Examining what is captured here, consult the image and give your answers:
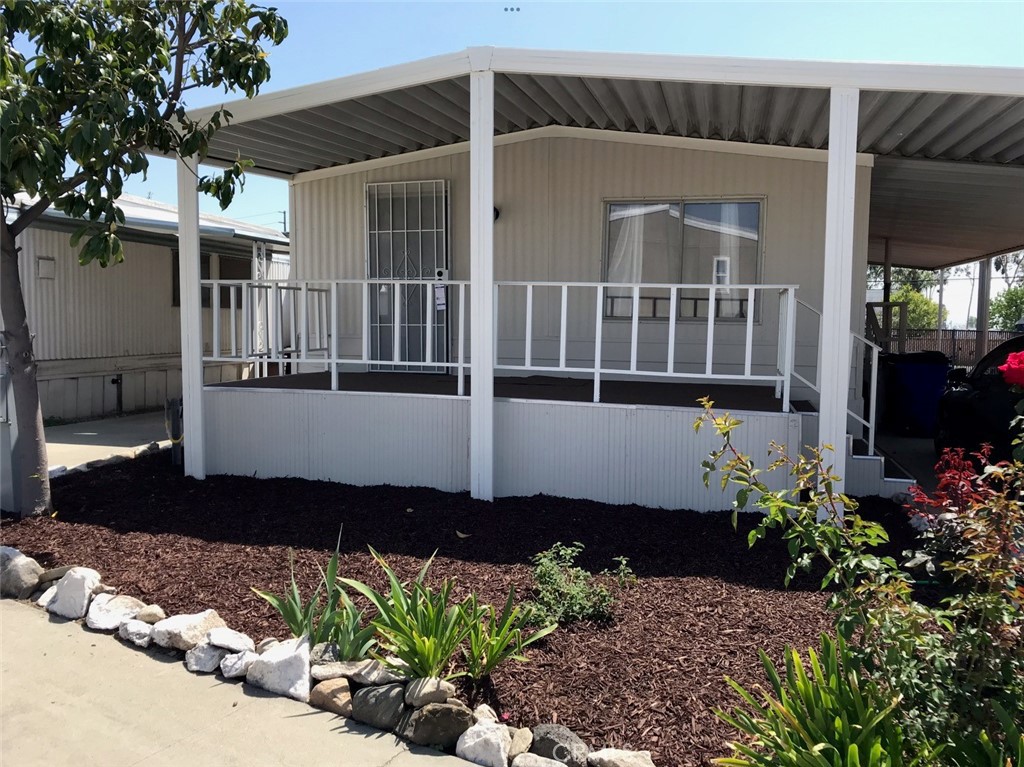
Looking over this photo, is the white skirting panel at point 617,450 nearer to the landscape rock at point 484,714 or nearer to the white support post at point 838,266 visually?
the white support post at point 838,266

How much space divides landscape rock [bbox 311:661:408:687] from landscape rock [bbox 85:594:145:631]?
127 centimetres

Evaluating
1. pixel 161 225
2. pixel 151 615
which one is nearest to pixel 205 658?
pixel 151 615

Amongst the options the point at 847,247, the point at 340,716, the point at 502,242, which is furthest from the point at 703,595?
the point at 502,242

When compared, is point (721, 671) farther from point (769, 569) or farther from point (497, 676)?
point (769, 569)

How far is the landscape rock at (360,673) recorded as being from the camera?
10.6ft

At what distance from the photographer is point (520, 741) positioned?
9.47 feet

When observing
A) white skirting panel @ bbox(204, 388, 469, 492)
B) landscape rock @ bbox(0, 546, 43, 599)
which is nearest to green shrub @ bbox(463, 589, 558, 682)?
white skirting panel @ bbox(204, 388, 469, 492)

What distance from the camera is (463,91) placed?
6297 millimetres

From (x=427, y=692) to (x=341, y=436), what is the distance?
354 cm

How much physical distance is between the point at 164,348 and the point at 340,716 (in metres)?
10.6

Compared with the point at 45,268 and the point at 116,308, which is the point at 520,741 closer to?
the point at 45,268

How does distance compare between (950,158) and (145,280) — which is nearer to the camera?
(950,158)

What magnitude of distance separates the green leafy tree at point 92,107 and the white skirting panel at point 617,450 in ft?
9.43

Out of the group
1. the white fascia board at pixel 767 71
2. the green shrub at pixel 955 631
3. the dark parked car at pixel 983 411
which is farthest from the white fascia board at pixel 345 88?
the dark parked car at pixel 983 411
